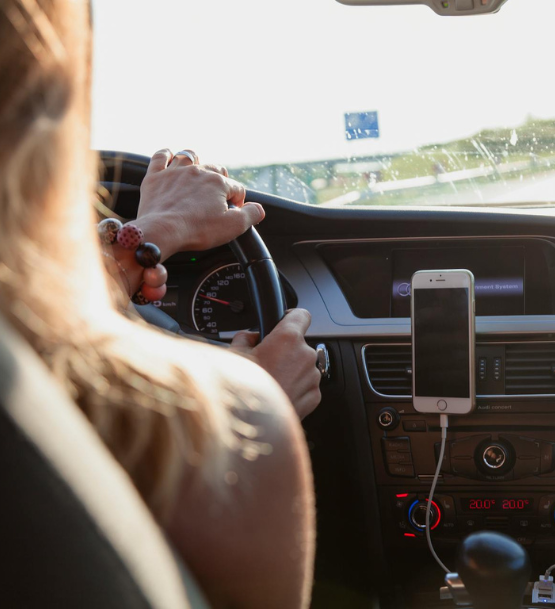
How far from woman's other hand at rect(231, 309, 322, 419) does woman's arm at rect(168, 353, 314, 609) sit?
0.83 meters

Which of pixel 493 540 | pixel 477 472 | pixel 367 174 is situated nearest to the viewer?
pixel 493 540

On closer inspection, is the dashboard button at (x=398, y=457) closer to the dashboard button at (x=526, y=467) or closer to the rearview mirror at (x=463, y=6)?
the dashboard button at (x=526, y=467)

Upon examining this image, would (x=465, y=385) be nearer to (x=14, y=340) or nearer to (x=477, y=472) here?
(x=477, y=472)

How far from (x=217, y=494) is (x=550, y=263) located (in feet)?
7.27

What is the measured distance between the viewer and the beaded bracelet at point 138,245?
1.62 m

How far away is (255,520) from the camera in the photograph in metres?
0.74

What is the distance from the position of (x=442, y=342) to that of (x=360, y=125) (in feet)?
2.47

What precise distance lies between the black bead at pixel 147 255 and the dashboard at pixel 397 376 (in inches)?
34.4

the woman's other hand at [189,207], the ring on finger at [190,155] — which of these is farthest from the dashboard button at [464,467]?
the ring on finger at [190,155]

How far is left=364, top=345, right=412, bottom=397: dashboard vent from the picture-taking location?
103 inches

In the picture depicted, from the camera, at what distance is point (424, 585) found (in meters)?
2.79

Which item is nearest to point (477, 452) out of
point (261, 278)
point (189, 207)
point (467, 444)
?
point (467, 444)

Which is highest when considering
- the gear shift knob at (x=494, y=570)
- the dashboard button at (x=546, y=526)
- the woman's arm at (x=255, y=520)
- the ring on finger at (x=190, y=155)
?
the ring on finger at (x=190, y=155)

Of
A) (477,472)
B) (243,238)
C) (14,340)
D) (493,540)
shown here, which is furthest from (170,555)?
(477,472)
